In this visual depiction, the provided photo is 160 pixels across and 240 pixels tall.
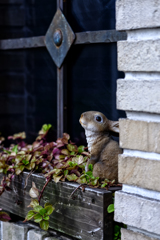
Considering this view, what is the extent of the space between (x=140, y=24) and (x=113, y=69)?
905mm

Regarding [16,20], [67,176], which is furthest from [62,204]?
[16,20]

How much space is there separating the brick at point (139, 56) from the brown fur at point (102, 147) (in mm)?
498

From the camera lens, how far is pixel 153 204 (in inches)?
61.3

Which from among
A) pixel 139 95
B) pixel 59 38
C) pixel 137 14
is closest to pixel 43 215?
pixel 139 95

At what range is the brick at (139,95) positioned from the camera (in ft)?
4.99

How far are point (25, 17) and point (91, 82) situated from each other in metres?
0.98

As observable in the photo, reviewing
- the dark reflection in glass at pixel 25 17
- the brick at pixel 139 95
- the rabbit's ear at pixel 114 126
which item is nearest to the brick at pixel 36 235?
the rabbit's ear at pixel 114 126

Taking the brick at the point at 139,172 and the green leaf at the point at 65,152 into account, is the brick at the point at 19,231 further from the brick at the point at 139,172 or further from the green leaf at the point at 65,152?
the brick at the point at 139,172

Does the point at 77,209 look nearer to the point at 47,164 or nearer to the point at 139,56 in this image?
the point at 47,164

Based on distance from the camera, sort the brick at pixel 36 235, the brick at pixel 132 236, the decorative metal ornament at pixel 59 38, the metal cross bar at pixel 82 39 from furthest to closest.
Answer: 1. the decorative metal ornament at pixel 59 38
2. the metal cross bar at pixel 82 39
3. the brick at pixel 36 235
4. the brick at pixel 132 236

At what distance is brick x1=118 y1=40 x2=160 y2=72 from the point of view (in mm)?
1509

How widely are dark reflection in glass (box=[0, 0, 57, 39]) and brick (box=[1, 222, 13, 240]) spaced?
158 centimetres

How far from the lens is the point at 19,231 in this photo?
2.43 meters

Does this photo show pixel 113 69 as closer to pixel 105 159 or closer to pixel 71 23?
pixel 71 23
